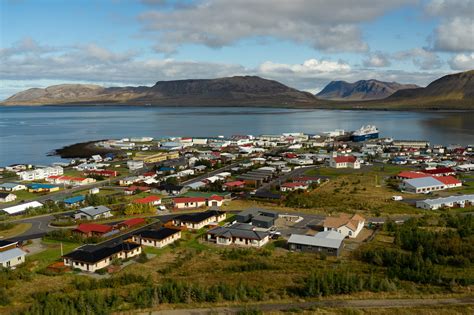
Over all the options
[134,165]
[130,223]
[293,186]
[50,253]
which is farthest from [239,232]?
[134,165]

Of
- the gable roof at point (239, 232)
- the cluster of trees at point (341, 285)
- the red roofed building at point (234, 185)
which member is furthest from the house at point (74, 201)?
the cluster of trees at point (341, 285)

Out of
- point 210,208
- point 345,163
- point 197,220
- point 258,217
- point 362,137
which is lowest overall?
point 210,208

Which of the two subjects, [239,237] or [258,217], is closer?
[239,237]

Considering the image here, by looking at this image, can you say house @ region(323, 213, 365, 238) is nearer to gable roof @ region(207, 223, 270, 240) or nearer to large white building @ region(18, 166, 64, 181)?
gable roof @ region(207, 223, 270, 240)

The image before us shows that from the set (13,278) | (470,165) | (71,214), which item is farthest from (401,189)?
(13,278)

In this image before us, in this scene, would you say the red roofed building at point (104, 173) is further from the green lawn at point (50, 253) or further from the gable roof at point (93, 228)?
the green lawn at point (50, 253)

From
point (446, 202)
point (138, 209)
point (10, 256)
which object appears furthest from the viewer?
point (446, 202)

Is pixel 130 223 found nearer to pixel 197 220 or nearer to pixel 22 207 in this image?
pixel 197 220

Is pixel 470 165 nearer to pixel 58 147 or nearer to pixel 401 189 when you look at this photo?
pixel 401 189
